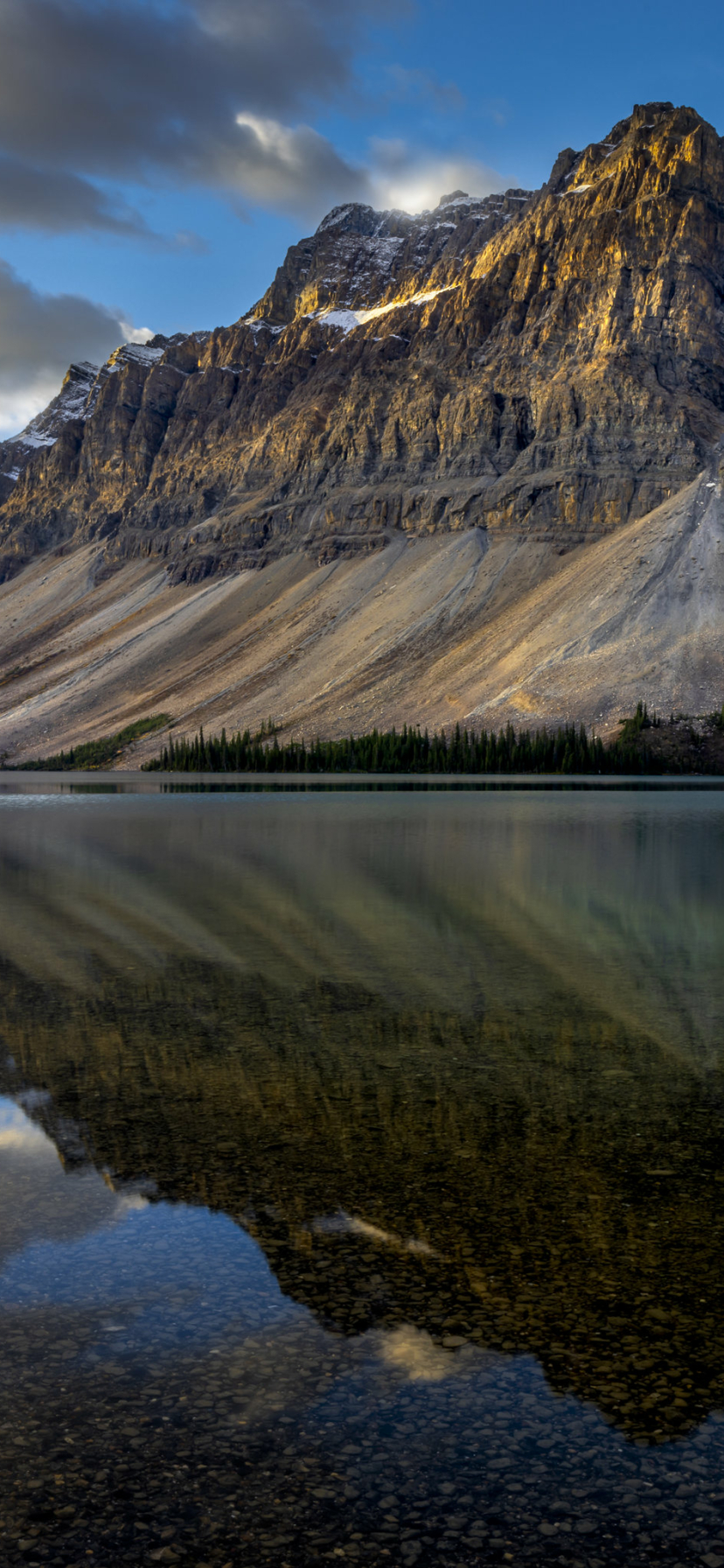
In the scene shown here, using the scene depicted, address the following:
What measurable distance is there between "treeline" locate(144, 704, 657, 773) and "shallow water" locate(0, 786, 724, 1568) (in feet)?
424

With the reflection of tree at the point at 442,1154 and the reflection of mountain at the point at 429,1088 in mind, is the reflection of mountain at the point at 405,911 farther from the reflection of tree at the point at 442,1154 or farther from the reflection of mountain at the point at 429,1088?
the reflection of tree at the point at 442,1154

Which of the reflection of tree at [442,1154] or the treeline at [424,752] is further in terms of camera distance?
the treeline at [424,752]

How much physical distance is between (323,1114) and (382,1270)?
360 cm

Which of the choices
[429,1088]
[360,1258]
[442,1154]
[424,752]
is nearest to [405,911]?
[429,1088]

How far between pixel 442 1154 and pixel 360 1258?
239 cm

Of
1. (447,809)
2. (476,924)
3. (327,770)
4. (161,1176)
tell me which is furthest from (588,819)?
(327,770)

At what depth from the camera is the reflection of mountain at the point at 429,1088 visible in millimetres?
7203

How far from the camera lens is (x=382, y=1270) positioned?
297 inches

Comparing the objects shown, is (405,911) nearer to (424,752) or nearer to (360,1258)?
(360,1258)

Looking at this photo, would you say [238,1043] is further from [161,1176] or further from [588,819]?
[588,819]

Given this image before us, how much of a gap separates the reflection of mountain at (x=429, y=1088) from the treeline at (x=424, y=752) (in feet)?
391

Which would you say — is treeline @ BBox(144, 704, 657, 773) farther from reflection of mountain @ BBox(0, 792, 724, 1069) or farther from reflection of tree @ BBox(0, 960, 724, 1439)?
reflection of tree @ BBox(0, 960, 724, 1439)

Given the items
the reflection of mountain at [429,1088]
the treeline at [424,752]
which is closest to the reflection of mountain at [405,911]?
the reflection of mountain at [429,1088]

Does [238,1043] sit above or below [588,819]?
above
